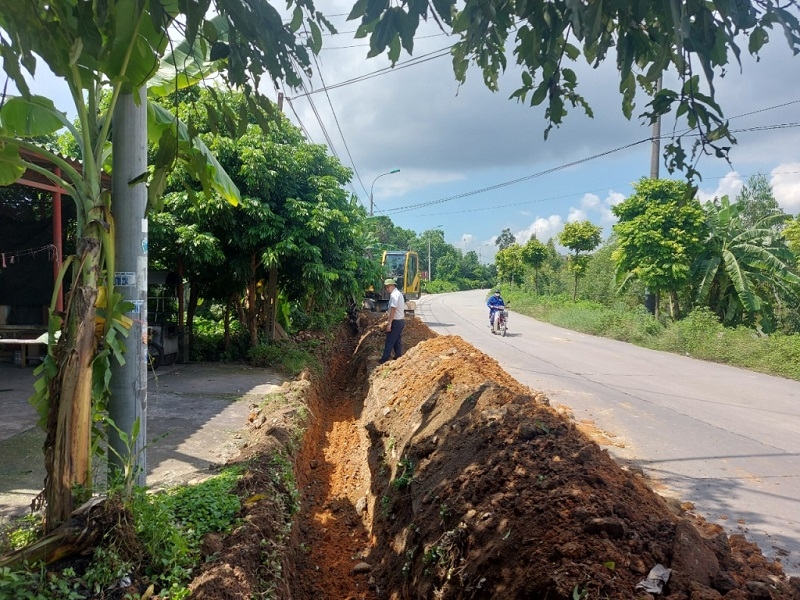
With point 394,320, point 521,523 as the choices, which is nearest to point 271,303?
point 394,320

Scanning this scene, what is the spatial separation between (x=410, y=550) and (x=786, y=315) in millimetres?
20319

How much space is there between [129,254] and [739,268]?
19.4 metres

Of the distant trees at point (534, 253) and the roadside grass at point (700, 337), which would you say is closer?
the roadside grass at point (700, 337)

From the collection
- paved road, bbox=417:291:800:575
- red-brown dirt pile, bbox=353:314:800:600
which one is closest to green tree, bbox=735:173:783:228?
paved road, bbox=417:291:800:575

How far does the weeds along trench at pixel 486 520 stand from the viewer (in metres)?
2.82

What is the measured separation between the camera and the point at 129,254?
3.43m

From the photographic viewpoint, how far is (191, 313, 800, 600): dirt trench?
9.25ft

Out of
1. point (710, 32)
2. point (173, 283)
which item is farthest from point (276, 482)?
point (173, 283)

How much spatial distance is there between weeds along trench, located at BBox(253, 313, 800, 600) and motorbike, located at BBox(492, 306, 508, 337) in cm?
1256

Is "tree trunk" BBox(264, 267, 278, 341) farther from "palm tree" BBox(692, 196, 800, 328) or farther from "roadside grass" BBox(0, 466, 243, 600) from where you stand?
"palm tree" BBox(692, 196, 800, 328)

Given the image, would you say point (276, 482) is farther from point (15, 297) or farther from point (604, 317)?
point (604, 317)

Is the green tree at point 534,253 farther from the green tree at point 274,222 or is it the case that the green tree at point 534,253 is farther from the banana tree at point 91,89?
the banana tree at point 91,89

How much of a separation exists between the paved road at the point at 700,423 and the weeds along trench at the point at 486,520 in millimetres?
1155

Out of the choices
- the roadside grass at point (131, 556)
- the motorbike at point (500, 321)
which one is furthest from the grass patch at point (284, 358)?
the motorbike at point (500, 321)
